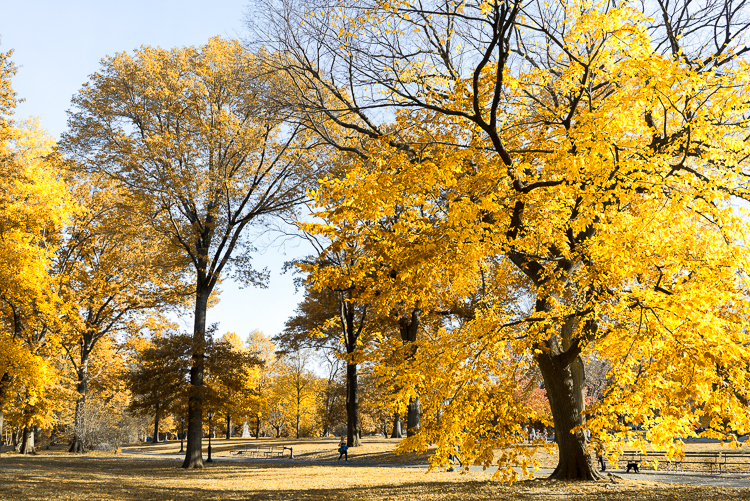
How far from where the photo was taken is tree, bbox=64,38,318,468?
1795cm

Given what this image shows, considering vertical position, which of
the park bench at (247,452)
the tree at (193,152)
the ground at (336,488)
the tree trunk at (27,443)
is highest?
the tree at (193,152)

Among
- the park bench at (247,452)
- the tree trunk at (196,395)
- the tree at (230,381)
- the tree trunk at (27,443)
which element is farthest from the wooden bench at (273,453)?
the tree at (230,381)

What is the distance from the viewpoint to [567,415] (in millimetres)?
10281

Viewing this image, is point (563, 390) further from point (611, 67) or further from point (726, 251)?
point (611, 67)

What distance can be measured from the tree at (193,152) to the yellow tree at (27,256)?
332 centimetres

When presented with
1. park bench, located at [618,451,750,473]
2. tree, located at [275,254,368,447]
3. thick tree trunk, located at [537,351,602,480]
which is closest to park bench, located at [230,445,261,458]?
tree, located at [275,254,368,447]

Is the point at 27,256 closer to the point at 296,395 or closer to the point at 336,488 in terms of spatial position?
the point at 336,488

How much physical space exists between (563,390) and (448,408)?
3635mm

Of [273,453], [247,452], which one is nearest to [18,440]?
[247,452]

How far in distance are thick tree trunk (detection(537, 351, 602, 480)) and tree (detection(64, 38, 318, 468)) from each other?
457 inches

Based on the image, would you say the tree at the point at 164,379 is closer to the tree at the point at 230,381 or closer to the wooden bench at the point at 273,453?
the tree at the point at 230,381

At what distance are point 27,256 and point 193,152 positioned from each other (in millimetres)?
7405

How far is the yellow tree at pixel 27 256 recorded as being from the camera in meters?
18.4

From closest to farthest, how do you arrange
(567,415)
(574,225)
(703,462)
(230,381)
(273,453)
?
(574,225), (567,415), (703,462), (230,381), (273,453)
